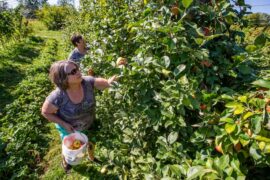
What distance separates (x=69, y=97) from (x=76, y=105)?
12 centimetres

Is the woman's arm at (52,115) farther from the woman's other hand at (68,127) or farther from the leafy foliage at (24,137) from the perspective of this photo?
the leafy foliage at (24,137)

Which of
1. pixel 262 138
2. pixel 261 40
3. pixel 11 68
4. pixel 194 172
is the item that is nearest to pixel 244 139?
pixel 262 138

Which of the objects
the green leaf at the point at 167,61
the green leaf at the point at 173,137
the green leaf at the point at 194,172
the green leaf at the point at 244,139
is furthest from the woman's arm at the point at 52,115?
the green leaf at the point at 244,139

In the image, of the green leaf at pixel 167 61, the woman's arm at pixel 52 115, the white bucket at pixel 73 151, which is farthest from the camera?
the woman's arm at pixel 52 115

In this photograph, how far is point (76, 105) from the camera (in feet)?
10.7

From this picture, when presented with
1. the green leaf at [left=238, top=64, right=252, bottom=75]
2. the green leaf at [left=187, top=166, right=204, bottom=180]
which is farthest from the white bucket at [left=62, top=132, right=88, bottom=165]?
the green leaf at [left=238, top=64, right=252, bottom=75]

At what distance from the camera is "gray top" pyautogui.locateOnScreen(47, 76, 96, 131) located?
3.18m

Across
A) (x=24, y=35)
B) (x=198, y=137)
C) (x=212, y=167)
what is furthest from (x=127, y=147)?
(x=24, y=35)

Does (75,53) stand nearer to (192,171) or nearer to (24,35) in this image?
(192,171)

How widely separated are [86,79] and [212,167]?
6.59 feet

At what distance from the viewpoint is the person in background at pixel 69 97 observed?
3039 mm

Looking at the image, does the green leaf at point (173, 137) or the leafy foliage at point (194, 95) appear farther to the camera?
the green leaf at point (173, 137)

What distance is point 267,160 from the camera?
1450mm

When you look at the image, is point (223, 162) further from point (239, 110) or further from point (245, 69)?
point (245, 69)
